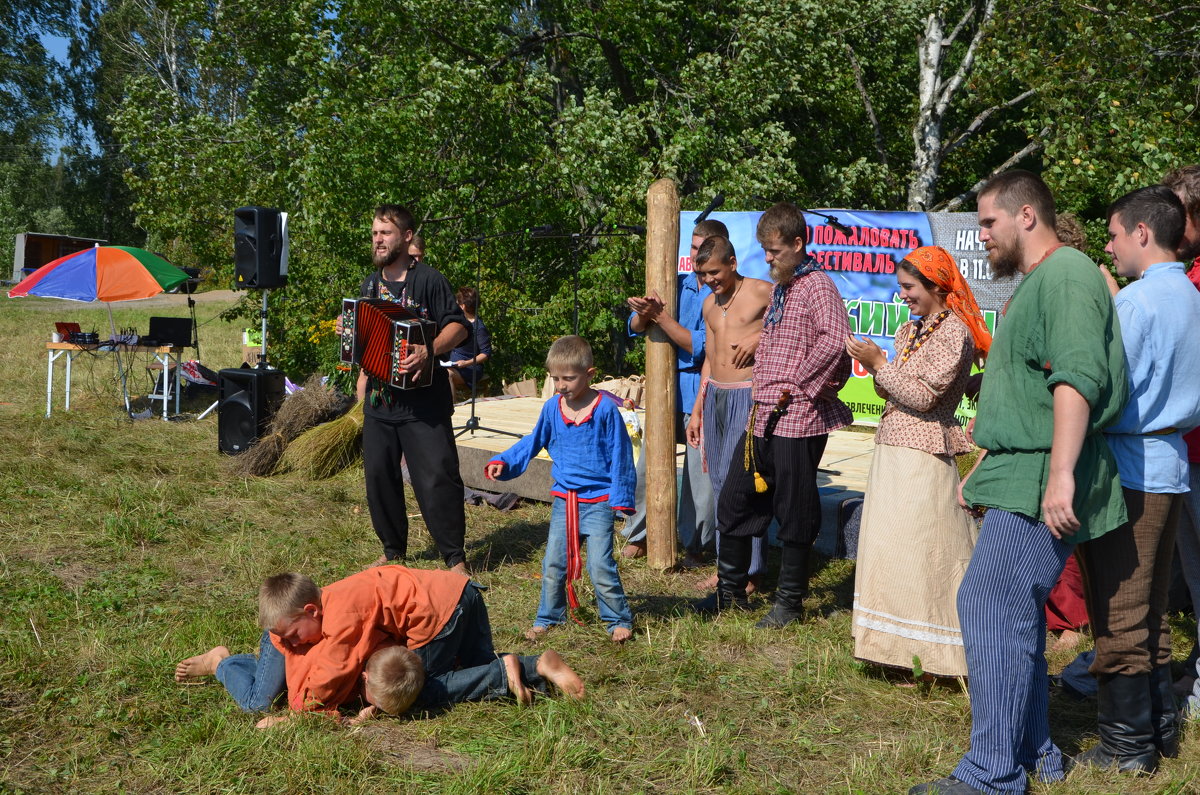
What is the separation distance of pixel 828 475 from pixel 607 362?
8115 millimetres

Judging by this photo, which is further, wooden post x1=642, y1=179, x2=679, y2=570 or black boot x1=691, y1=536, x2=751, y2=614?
wooden post x1=642, y1=179, x2=679, y2=570

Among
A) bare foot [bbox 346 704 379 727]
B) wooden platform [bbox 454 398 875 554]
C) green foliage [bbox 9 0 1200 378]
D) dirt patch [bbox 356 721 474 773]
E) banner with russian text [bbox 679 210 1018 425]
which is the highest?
green foliage [bbox 9 0 1200 378]

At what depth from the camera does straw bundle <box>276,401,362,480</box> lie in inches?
349

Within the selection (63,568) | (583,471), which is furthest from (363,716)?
(63,568)

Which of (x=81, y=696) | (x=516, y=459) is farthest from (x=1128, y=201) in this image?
(x=81, y=696)

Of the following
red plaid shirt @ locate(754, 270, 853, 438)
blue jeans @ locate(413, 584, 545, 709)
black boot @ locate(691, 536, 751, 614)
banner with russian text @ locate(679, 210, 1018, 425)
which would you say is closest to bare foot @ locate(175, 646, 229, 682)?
blue jeans @ locate(413, 584, 545, 709)

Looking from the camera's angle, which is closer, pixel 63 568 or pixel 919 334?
pixel 919 334

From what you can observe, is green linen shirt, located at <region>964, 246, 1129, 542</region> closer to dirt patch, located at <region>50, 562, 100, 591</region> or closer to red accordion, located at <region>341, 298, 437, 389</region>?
red accordion, located at <region>341, 298, 437, 389</region>

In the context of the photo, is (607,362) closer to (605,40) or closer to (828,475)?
(605,40)

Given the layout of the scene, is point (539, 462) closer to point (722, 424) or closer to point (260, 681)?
point (722, 424)

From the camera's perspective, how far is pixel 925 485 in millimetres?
4047

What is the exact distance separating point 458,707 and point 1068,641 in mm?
2733

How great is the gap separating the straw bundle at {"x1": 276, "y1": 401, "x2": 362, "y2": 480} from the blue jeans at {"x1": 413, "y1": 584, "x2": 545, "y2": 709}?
5.13 metres

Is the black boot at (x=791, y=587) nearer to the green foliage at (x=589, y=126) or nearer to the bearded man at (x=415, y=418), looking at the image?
the bearded man at (x=415, y=418)
